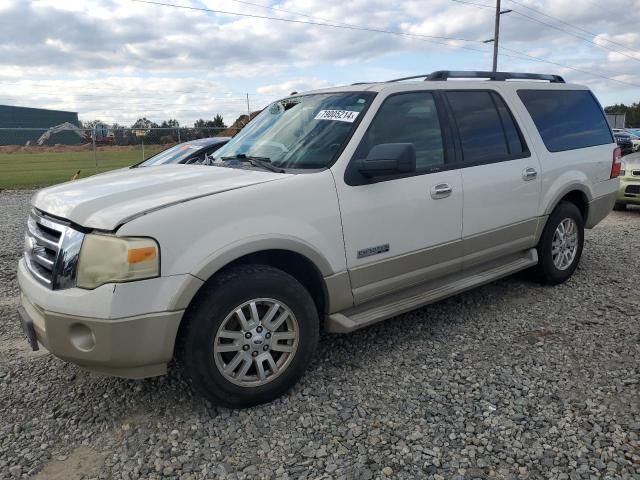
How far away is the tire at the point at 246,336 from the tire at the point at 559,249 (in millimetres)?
2776

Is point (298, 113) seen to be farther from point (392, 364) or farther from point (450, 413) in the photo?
point (450, 413)

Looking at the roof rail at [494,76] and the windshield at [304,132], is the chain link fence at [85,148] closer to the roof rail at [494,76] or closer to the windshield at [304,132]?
the roof rail at [494,76]

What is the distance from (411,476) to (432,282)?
5.76ft

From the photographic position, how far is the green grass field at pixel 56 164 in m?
18.3

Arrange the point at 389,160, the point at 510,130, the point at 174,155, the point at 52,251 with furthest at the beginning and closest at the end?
the point at 174,155 < the point at 510,130 < the point at 389,160 < the point at 52,251

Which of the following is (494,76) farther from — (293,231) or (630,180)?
(630,180)

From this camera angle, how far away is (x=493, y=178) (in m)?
4.27

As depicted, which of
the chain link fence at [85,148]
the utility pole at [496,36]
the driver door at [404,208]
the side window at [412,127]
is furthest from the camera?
the utility pole at [496,36]

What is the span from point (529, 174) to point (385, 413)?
2.60 m

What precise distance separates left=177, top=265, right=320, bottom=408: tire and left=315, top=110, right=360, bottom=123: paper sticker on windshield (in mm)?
1210

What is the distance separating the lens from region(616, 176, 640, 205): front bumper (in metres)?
9.46

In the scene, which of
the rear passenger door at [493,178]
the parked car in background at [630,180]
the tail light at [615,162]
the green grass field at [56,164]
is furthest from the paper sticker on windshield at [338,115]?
the green grass field at [56,164]

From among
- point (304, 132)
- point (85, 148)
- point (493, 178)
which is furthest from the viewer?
point (85, 148)

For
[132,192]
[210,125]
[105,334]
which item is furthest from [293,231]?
[210,125]
